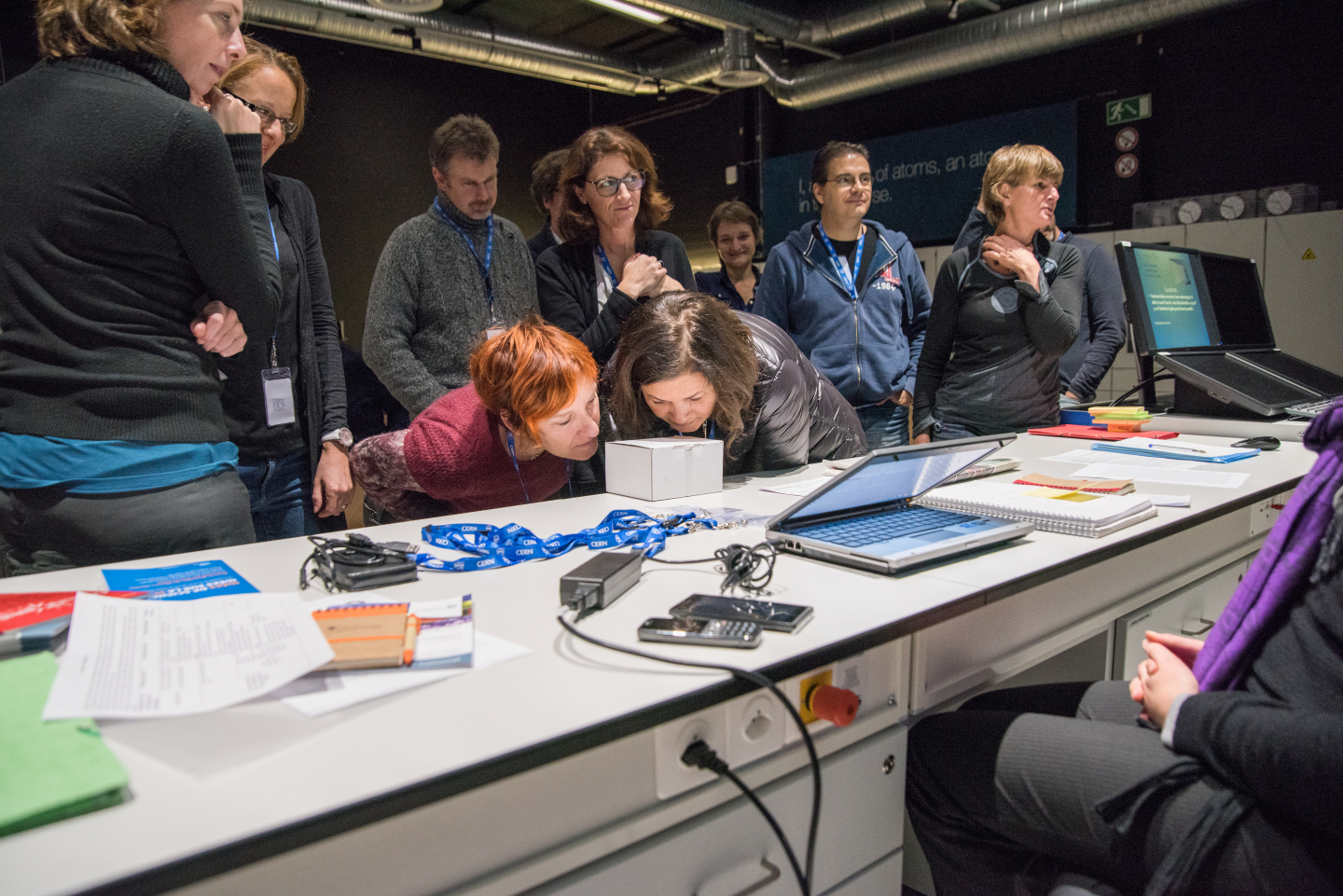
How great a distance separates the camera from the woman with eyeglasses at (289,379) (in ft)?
5.37

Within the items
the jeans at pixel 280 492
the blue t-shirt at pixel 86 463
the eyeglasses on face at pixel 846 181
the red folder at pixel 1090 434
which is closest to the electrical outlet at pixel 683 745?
the blue t-shirt at pixel 86 463

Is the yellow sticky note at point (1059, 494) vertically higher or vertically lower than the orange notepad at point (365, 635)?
higher

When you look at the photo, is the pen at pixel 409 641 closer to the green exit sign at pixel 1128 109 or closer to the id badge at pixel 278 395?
the id badge at pixel 278 395

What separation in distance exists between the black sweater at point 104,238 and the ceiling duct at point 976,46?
4.70 m

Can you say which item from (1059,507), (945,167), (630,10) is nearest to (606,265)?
(1059,507)

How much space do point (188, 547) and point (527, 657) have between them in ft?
2.23

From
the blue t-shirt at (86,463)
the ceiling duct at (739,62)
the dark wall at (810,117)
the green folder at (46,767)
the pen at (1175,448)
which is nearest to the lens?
the green folder at (46,767)

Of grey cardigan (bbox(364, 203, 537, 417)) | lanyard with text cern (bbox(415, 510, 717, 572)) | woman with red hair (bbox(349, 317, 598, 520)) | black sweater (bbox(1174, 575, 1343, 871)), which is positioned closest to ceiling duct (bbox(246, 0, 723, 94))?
grey cardigan (bbox(364, 203, 537, 417))

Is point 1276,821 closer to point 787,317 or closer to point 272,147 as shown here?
→ point 272,147

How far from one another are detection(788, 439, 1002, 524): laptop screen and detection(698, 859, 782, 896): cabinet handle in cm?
47

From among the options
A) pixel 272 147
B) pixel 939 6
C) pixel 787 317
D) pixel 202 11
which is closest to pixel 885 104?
pixel 939 6

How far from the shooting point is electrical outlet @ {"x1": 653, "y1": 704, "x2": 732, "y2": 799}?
76 cm

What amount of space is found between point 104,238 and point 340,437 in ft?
2.75

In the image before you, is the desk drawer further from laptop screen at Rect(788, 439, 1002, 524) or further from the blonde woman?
the blonde woman
